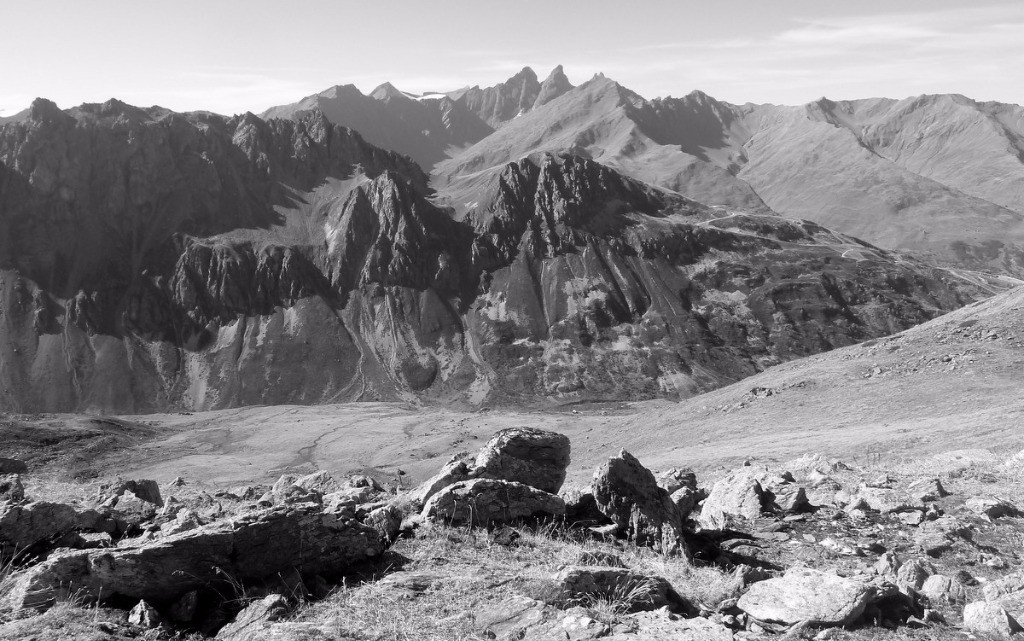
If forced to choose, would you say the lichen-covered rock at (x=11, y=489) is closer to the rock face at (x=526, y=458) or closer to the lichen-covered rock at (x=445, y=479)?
the lichen-covered rock at (x=445, y=479)

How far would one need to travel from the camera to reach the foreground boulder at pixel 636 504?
44.1ft

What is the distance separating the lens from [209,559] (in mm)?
10688

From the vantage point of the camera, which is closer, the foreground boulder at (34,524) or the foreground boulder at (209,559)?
the foreground boulder at (209,559)

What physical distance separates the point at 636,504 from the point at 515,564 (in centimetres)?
365

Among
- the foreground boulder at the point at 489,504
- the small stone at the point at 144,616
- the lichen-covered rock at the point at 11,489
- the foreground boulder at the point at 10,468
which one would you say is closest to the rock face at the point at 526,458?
the foreground boulder at the point at 489,504

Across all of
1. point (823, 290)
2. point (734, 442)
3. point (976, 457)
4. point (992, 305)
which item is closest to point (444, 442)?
point (734, 442)

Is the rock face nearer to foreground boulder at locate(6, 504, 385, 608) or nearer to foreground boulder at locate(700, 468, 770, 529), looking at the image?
foreground boulder at locate(700, 468, 770, 529)

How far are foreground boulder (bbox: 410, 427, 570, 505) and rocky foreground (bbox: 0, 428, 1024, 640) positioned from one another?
57mm

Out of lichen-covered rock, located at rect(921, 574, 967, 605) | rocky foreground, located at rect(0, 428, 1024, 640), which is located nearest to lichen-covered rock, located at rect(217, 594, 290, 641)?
rocky foreground, located at rect(0, 428, 1024, 640)

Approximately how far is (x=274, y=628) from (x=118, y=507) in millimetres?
9256

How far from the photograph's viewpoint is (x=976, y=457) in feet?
75.6

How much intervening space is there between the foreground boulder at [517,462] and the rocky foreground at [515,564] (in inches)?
2.2

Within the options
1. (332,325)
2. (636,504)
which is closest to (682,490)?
(636,504)

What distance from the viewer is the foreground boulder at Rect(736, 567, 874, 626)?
9.58m
